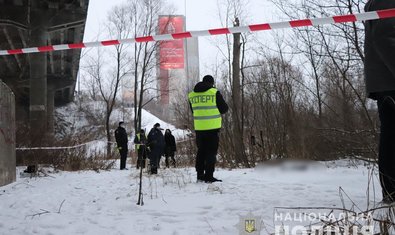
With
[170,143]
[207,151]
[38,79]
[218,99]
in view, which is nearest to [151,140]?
[170,143]

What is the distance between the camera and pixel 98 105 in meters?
37.6

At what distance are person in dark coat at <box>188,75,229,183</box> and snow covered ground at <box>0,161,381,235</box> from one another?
1.35 feet

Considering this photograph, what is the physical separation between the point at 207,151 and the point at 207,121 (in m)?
0.41

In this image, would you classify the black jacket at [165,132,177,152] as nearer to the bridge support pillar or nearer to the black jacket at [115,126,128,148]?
the black jacket at [115,126,128,148]

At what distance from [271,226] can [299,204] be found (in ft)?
2.42

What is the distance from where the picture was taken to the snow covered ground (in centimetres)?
269

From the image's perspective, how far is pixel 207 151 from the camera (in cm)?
506

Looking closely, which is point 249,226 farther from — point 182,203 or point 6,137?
point 6,137

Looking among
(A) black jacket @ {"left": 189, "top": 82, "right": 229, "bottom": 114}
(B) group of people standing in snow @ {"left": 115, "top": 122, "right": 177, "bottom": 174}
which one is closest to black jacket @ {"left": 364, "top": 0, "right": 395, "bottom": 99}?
(A) black jacket @ {"left": 189, "top": 82, "right": 229, "bottom": 114}

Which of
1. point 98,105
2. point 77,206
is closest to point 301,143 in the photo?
point 77,206

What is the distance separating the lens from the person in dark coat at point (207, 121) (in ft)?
16.4

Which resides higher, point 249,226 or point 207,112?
point 207,112

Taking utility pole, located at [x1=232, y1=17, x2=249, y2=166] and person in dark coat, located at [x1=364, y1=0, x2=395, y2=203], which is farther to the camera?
utility pole, located at [x1=232, y1=17, x2=249, y2=166]

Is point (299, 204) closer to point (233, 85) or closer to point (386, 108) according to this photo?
point (386, 108)
